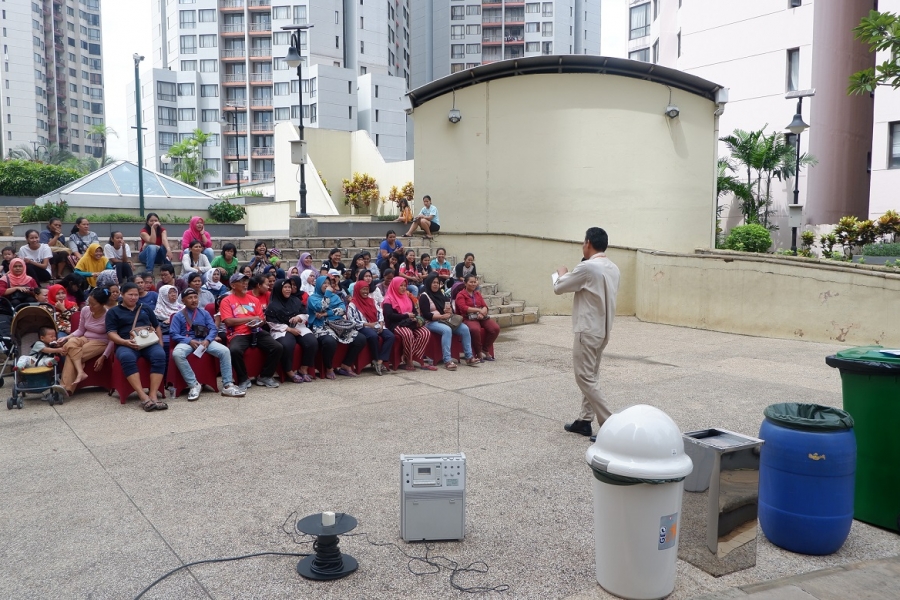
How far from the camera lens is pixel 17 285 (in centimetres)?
1013

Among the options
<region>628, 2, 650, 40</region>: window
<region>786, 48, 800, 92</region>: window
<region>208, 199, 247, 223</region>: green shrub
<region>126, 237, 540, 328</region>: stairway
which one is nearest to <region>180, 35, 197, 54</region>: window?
<region>628, 2, 650, 40</region>: window

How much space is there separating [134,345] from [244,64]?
2922 inches

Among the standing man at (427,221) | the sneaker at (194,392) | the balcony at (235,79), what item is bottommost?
the sneaker at (194,392)

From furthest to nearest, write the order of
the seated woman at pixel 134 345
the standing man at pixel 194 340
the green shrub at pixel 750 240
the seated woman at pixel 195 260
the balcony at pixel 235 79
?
1. the balcony at pixel 235 79
2. the green shrub at pixel 750 240
3. the seated woman at pixel 195 260
4. the standing man at pixel 194 340
5. the seated woman at pixel 134 345

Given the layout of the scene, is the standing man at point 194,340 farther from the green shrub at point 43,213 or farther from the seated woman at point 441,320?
the green shrub at point 43,213

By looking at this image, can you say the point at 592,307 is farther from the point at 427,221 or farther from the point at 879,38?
the point at 427,221

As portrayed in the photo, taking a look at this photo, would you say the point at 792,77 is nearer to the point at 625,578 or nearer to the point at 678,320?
the point at 678,320

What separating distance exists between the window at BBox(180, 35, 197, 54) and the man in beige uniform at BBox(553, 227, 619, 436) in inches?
3142

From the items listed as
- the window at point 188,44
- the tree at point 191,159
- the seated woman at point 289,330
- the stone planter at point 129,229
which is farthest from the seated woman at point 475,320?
the window at point 188,44

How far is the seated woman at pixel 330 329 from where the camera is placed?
9.98m

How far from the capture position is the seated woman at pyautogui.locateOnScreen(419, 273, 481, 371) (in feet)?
36.4

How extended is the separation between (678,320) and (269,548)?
13.1 meters

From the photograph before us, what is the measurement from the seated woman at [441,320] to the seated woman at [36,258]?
19.6 feet

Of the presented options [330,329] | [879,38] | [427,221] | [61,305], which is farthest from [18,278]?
[879,38]
